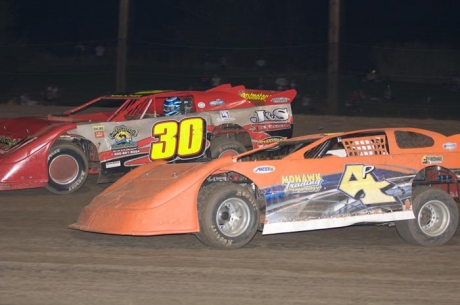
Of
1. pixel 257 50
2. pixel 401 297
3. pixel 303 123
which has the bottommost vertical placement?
pixel 401 297

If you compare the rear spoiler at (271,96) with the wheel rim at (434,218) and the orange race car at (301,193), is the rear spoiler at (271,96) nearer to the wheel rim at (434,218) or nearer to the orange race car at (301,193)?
the orange race car at (301,193)

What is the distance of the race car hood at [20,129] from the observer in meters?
11.4

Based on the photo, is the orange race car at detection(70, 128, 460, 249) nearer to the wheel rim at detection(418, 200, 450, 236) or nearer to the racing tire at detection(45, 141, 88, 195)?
the wheel rim at detection(418, 200, 450, 236)

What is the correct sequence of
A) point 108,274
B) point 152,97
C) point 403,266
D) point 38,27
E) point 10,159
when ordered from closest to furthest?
point 108,274 → point 403,266 → point 10,159 → point 152,97 → point 38,27

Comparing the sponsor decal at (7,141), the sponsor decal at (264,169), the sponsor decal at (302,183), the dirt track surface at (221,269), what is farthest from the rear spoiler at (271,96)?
the sponsor decal at (264,169)

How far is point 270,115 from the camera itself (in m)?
13.1

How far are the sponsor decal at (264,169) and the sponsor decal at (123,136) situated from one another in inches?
175

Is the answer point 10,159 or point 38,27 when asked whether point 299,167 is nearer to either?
point 10,159

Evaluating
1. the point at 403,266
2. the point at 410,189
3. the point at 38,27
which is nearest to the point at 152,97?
the point at 410,189

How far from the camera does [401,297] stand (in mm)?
6086

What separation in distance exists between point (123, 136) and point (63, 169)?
40.2 inches

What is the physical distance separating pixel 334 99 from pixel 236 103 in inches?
219

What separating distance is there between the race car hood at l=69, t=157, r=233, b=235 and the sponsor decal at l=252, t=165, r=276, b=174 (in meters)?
0.26

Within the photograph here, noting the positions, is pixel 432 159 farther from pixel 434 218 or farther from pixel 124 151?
pixel 124 151
